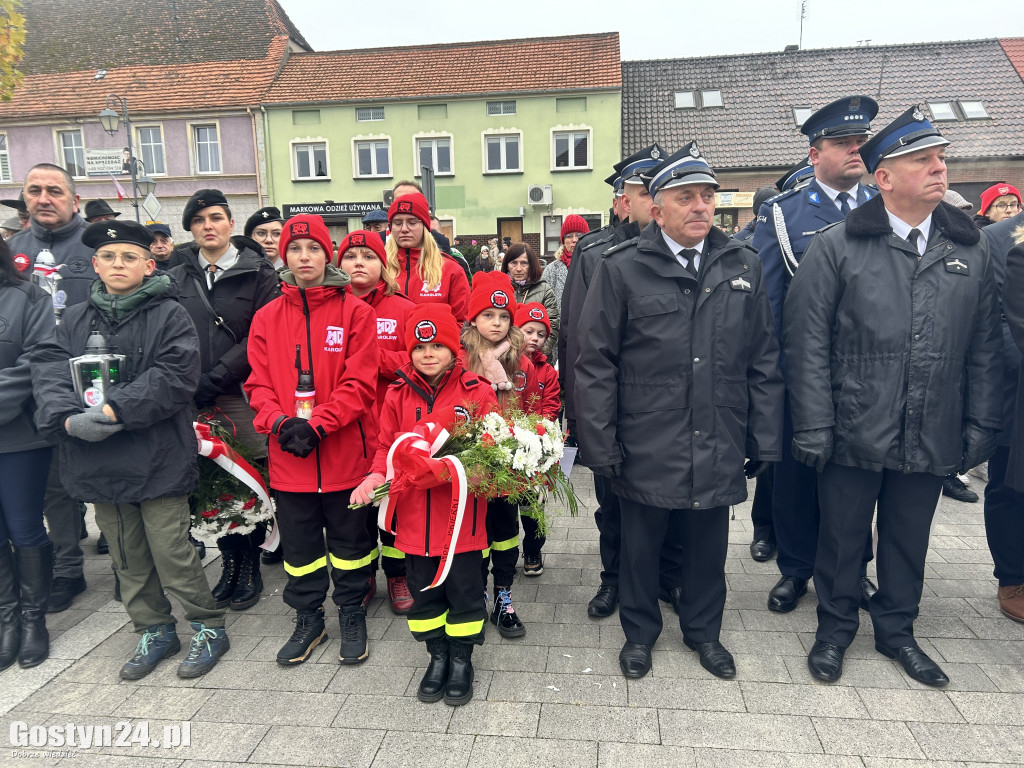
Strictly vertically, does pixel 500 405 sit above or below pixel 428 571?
above

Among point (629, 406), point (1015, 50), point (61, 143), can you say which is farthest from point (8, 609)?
point (1015, 50)

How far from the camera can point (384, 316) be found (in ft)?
14.1

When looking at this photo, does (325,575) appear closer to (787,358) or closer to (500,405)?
(500,405)

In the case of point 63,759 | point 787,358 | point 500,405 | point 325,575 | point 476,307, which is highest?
point 476,307

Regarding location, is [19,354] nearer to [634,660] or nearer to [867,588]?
[634,660]

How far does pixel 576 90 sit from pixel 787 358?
Answer: 883 inches

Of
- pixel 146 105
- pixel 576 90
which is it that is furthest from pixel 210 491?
pixel 146 105

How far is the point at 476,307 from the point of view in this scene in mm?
3777

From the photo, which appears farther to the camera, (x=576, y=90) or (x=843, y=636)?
(x=576, y=90)

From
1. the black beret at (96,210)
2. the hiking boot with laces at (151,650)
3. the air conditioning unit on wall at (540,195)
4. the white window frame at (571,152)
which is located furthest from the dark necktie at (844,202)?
the white window frame at (571,152)

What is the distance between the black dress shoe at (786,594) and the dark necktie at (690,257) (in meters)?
2.10

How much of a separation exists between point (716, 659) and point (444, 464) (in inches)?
68.2

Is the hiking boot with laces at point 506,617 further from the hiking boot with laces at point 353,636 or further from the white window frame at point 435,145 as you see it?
the white window frame at point 435,145

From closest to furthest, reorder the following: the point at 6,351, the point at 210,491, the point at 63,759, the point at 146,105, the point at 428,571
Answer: the point at 63,759
the point at 428,571
the point at 6,351
the point at 210,491
the point at 146,105
